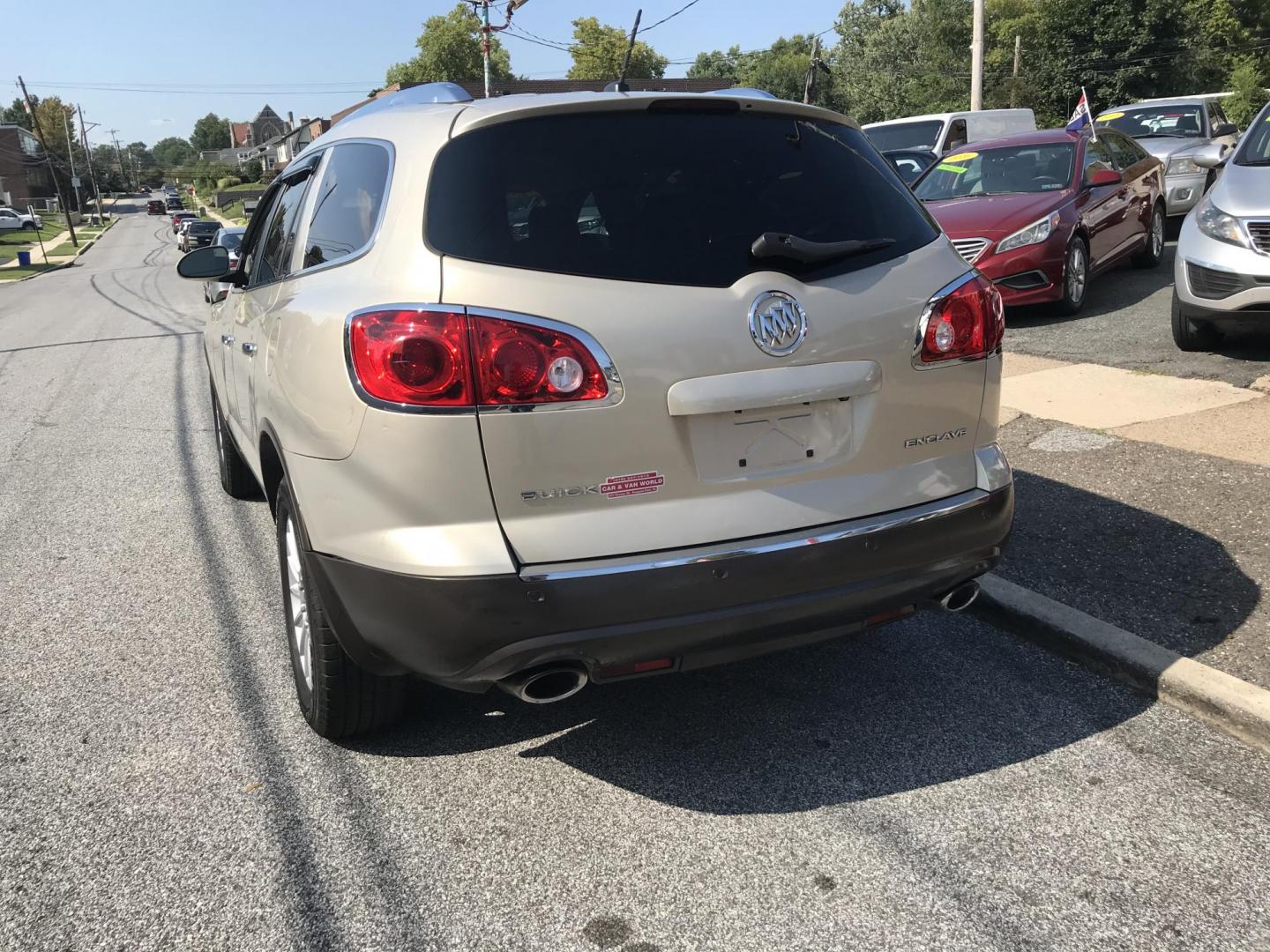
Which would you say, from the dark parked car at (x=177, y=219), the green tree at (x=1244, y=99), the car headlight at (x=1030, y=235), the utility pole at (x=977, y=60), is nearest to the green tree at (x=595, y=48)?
the dark parked car at (x=177, y=219)

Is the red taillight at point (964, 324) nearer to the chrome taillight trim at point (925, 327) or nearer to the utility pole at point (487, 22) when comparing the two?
the chrome taillight trim at point (925, 327)

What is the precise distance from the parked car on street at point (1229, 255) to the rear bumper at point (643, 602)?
17.1ft

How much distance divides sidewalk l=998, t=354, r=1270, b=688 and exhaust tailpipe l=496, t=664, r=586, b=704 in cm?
218

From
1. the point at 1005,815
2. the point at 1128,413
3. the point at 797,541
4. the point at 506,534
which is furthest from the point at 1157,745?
the point at 1128,413

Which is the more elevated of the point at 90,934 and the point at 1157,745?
the point at 90,934

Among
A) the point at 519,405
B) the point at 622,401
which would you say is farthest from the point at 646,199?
the point at 519,405

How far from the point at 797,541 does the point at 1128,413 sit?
458 centimetres

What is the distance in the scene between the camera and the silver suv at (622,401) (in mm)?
2615

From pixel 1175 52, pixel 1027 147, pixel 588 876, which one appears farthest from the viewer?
pixel 1175 52

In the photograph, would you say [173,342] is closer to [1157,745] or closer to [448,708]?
[448,708]

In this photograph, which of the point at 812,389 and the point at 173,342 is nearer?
the point at 812,389

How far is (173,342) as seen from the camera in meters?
14.6

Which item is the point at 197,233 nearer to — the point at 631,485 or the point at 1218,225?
the point at 1218,225

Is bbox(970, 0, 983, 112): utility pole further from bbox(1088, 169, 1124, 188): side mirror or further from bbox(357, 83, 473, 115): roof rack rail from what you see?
bbox(357, 83, 473, 115): roof rack rail
